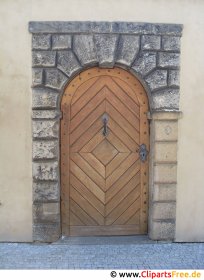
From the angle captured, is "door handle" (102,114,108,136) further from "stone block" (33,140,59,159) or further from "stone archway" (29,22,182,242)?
"stone block" (33,140,59,159)

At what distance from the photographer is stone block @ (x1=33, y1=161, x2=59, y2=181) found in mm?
5055

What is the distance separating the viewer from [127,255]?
15.6ft

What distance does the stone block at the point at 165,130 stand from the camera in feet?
16.7

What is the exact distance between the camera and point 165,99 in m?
5.07

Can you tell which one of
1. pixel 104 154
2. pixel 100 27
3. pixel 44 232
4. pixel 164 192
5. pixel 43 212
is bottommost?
pixel 44 232

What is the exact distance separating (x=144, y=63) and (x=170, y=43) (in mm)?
429

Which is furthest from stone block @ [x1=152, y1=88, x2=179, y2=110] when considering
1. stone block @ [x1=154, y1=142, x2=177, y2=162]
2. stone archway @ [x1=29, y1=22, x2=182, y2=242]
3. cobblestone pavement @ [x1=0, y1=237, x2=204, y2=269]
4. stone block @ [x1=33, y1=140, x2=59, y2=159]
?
cobblestone pavement @ [x1=0, y1=237, x2=204, y2=269]

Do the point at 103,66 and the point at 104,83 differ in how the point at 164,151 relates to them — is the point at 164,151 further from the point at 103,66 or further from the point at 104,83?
the point at 103,66

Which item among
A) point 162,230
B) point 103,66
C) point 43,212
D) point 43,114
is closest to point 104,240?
point 162,230

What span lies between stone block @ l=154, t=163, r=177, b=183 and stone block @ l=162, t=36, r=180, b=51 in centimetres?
149

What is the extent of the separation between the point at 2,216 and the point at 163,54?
2.93 metres

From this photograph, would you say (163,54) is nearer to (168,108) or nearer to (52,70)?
(168,108)

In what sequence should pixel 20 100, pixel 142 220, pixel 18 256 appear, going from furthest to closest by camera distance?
pixel 142 220
pixel 20 100
pixel 18 256

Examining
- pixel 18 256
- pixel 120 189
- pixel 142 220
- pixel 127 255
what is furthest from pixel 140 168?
pixel 18 256
